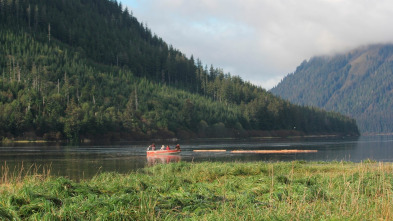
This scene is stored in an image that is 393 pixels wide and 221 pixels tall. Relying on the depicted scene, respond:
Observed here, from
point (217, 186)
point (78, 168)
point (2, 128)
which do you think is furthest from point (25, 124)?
point (217, 186)

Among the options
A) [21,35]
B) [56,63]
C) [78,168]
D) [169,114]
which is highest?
[21,35]

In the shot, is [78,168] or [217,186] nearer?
[217,186]

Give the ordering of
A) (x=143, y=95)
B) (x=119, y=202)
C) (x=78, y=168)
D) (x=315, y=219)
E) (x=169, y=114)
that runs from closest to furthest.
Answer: (x=315, y=219)
(x=119, y=202)
(x=78, y=168)
(x=169, y=114)
(x=143, y=95)

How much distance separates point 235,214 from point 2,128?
12015 cm

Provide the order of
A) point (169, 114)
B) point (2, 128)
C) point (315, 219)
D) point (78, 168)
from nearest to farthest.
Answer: point (315, 219), point (78, 168), point (2, 128), point (169, 114)

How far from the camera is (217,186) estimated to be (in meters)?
22.1

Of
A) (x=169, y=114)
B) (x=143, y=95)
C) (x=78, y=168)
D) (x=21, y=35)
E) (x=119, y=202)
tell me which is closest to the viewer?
(x=119, y=202)

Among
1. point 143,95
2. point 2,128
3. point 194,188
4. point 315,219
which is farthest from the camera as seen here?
point 143,95

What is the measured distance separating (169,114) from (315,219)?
15553cm

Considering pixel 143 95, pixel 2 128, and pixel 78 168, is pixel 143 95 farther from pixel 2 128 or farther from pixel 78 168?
pixel 78 168

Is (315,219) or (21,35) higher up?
(21,35)

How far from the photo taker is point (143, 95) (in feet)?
591

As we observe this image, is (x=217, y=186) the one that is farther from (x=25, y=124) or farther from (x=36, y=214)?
(x=25, y=124)

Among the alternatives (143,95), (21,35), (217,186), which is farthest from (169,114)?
(217,186)
